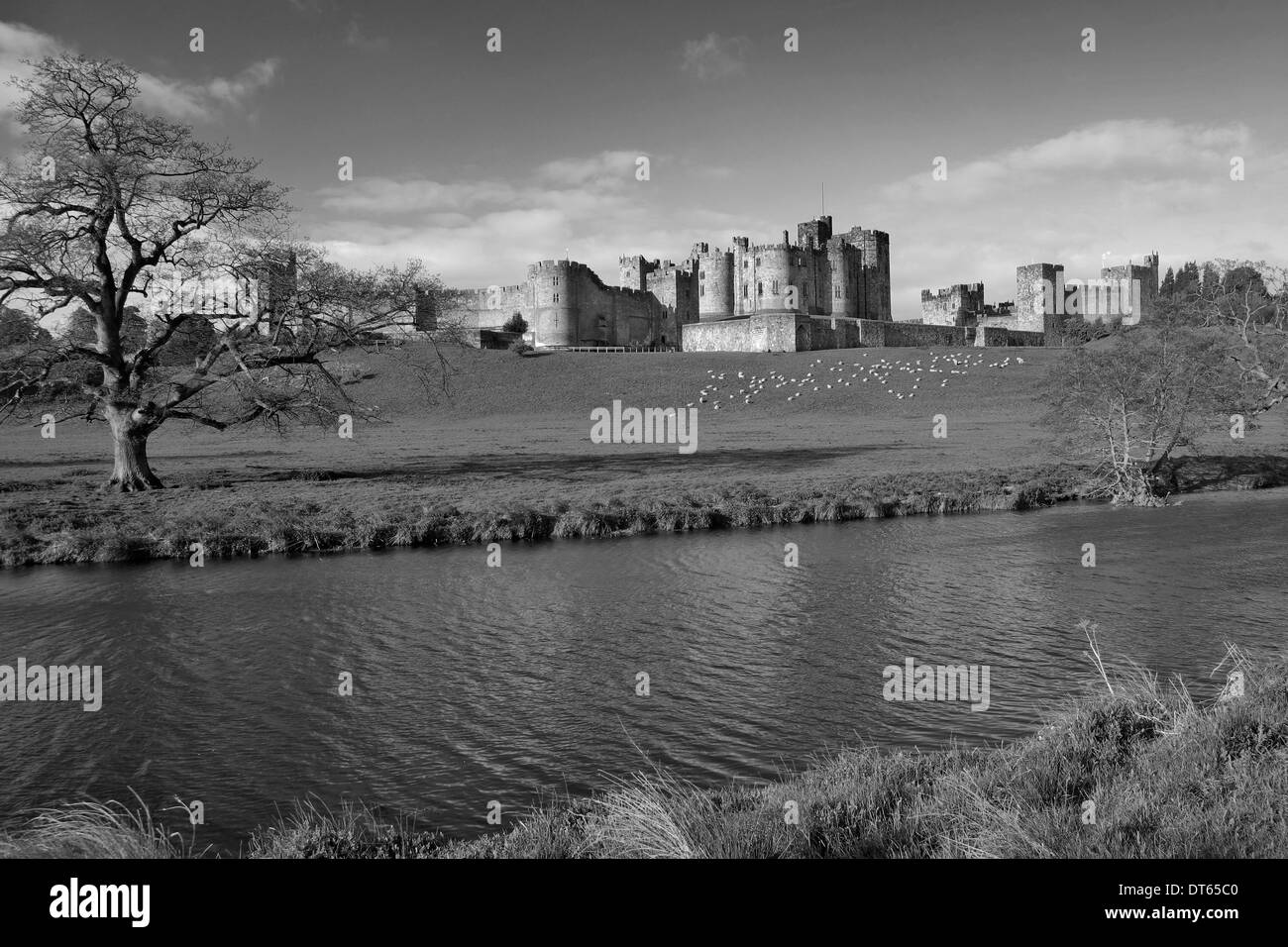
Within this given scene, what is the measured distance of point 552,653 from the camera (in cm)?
1385

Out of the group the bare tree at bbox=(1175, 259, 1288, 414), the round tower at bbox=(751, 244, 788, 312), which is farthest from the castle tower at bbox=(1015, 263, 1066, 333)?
the bare tree at bbox=(1175, 259, 1288, 414)

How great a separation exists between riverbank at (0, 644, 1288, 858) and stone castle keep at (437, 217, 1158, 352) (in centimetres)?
8186

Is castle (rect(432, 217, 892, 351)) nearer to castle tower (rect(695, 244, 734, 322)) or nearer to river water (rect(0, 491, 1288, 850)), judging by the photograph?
castle tower (rect(695, 244, 734, 322))

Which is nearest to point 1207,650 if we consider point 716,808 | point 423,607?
point 716,808

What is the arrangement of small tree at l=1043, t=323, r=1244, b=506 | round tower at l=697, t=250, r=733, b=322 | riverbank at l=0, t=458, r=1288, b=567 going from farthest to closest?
round tower at l=697, t=250, r=733, b=322 → small tree at l=1043, t=323, r=1244, b=506 → riverbank at l=0, t=458, r=1288, b=567

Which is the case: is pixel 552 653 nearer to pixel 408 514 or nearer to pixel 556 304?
pixel 408 514

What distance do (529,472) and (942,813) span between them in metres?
26.8

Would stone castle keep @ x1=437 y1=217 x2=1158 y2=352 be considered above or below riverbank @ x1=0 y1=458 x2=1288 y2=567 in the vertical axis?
above

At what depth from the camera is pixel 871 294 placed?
356ft

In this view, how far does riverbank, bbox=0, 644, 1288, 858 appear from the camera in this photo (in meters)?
6.05

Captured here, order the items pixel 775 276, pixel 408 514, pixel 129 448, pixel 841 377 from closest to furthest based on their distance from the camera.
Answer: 1. pixel 408 514
2. pixel 129 448
3. pixel 841 377
4. pixel 775 276

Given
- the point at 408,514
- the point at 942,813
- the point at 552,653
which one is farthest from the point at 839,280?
the point at 942,813
